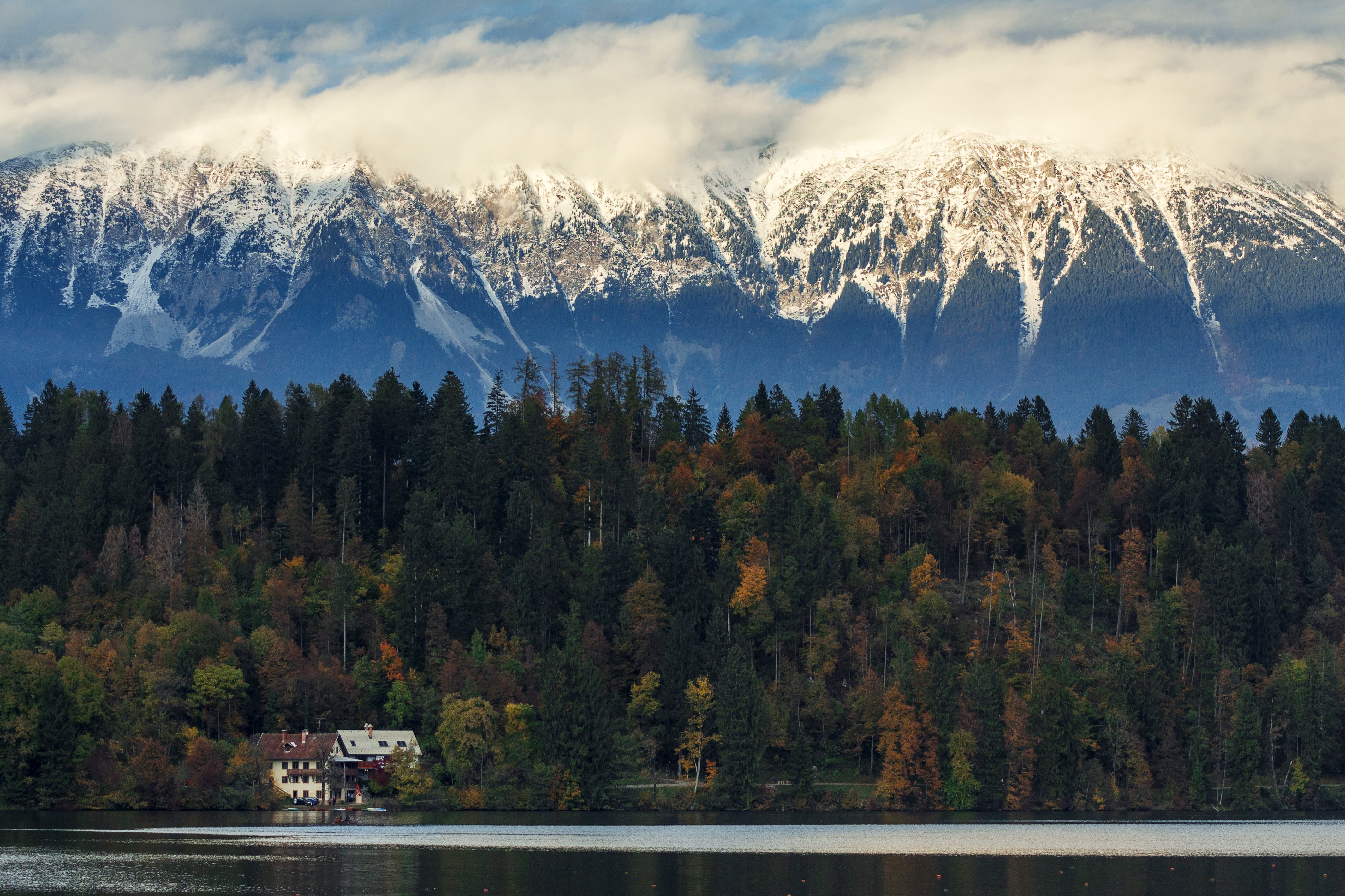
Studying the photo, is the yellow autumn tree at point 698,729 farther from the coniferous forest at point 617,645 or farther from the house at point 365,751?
the house at point 365,751

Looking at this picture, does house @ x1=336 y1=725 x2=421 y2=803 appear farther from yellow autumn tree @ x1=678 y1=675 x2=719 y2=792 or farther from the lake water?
yellow autumn tree @ x1=678 y1=675 x2=719 y2=792

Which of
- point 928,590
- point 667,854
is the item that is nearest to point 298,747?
point 667,854

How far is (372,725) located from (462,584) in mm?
19797

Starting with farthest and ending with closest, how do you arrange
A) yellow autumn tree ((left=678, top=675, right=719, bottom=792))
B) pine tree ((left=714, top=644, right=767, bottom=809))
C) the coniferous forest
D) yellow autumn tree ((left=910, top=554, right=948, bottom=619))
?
yellow autumn tree ((left=910, top=554, right=948, bottom=619)) < yellow autumn tree ((left=678, top=675, right=719, bottom=792)) < the coniferous forest < pine tree ((left=714, top=644, right=767, bottom=809))

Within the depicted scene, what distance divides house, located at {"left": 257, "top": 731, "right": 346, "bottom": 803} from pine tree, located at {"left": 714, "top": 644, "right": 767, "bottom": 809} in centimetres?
3584

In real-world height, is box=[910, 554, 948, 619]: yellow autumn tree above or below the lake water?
above

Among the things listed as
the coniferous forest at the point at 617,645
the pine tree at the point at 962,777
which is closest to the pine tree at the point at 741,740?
the coniferous forest at the point at 617,645

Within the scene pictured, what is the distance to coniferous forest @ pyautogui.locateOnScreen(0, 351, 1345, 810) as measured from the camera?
15275 cm

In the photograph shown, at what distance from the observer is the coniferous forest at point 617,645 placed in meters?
153

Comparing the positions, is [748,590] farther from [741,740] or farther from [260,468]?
[260,468]

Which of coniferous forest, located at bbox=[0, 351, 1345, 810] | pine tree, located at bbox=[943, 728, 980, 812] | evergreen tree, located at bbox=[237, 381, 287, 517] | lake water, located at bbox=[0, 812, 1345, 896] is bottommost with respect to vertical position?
lake water, located at bbox=[0, 812, 1345, 896]

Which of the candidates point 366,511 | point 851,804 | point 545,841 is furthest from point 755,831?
point 366,511

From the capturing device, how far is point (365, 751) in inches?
6161

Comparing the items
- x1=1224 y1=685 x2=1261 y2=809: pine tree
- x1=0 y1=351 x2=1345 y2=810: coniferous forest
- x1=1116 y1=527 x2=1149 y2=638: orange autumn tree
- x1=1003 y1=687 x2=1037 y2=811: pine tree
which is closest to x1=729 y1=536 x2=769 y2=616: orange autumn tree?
x1=0 y1=351 x2=1345 y2=810: coniferous forest
